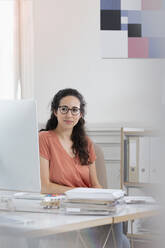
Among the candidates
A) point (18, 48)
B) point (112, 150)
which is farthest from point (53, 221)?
point (18, 48)

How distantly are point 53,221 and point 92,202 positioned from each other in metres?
0.19

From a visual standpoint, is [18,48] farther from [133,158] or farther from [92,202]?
[92,202]

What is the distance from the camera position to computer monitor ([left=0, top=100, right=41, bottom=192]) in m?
1.47

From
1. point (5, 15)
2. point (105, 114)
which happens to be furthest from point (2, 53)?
point (105, 114)

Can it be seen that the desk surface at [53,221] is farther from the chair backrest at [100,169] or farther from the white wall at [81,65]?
the white wall at [81,65]

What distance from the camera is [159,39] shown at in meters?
0.23

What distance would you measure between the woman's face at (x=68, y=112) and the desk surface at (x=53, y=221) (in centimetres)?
77

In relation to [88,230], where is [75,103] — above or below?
above

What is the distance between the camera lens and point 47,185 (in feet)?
6.89

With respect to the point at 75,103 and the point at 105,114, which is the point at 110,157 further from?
the point at 75,103

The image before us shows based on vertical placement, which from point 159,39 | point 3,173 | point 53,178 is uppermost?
point 159,39

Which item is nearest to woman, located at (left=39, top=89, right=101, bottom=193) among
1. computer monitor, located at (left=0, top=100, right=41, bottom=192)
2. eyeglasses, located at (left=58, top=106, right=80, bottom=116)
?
eyeglasses, located at (left=58, top=106, right=80, bottom=116)

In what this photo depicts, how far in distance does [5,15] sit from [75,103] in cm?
141

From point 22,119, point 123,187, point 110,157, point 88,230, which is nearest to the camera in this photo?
point 22,119
